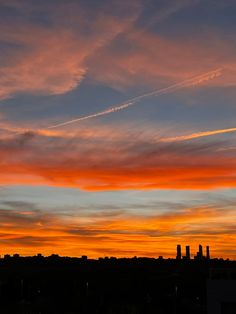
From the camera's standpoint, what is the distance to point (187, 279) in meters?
190

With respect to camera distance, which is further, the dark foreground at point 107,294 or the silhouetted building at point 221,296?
the dark foreground at point 107,294

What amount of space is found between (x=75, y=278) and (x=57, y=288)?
2054 cm

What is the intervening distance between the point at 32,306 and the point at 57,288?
5302cm

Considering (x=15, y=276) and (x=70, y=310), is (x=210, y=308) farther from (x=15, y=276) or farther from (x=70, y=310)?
(x=15, y=276)

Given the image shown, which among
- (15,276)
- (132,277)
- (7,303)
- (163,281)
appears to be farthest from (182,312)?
(15,276)

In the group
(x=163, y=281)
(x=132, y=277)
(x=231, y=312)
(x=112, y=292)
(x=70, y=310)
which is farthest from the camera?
(x=132, y=277)

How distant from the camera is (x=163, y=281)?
184750 millimetres

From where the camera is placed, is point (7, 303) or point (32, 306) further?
point (7, 303)

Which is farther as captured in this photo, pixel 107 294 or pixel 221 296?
pixel 107 294

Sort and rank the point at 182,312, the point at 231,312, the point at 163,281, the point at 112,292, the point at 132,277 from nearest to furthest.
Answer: the point at 231,312
the point at 182,312
the point at 112,292
the point at 163,281
the point at 132,277

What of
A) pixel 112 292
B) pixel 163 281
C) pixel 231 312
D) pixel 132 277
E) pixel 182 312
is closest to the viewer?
pixel 231 312

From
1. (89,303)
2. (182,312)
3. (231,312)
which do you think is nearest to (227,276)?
(231,312)

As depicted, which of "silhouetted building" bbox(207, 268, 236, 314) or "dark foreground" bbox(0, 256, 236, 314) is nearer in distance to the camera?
"silhouetted building" bbox(207, 268, 236, 314)

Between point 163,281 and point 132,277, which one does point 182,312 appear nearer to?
point 163,281
